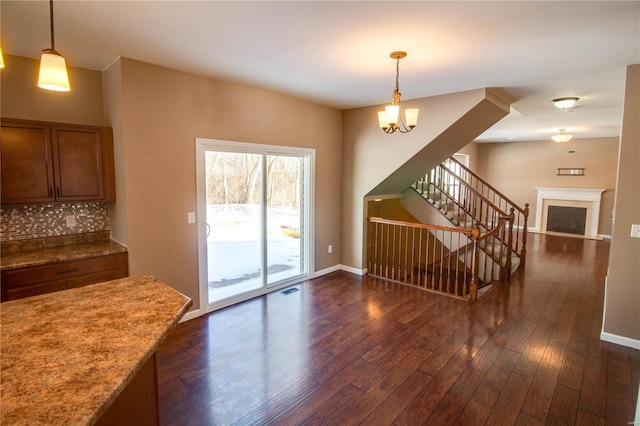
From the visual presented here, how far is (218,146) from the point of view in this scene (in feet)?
12.7

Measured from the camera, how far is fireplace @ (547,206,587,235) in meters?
8.73

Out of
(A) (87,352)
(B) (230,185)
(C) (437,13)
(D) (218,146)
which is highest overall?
(C) (437,13)

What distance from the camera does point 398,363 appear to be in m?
2.89

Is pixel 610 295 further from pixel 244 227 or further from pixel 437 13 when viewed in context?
pixel 244 227

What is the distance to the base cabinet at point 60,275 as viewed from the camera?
8.76 feet

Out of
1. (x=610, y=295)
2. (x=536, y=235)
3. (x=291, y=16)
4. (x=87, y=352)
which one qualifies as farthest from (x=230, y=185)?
(x=536, y=235)

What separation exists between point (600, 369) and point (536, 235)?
7.15 m

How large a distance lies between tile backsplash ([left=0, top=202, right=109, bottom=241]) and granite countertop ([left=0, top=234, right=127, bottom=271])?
0.08 metres

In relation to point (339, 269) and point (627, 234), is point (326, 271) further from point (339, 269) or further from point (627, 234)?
point (627, 234)

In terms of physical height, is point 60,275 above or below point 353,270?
above

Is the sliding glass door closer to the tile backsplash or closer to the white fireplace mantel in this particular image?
the tile backsplash

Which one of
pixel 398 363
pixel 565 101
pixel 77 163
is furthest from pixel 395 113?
pixel 77 163

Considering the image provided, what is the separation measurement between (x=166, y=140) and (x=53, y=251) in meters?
1.47

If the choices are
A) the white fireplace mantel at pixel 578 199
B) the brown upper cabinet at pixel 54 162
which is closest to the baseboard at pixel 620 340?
the brown upper cabinet at pixel 54 162
